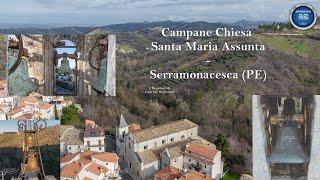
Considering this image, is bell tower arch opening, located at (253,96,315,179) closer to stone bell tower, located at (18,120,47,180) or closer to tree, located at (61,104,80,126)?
tree, located at (61,104,80,126)

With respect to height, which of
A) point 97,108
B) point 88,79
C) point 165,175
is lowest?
point 165,175

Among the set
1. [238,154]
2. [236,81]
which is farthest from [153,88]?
[238,154]

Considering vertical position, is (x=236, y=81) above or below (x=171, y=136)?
above

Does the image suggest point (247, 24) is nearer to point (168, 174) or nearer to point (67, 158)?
point (168, 174)

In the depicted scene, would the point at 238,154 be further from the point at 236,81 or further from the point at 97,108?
the point at 97,108

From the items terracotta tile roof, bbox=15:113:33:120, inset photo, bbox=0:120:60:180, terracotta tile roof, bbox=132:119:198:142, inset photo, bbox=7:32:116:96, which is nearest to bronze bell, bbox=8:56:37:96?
inset photo, bbox=7:32:116:96

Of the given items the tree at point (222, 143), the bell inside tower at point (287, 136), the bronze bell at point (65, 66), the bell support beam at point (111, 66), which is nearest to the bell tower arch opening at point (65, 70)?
the bronze bell at point (65, 66)
